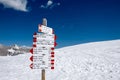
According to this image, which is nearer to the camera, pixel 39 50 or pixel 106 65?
pixel 39 50

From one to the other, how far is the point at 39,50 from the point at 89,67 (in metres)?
8.12

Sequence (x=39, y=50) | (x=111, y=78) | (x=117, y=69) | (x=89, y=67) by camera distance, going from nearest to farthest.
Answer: (x=39, y=50) < (x=111, y=78) < (x=117, y=69) < (x=89, y=67)

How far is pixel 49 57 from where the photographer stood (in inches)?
291

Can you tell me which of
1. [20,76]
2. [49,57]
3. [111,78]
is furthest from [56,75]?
[49,57]

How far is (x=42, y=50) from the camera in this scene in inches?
289

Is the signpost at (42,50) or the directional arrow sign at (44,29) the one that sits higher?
the directional arrow sign at (44,29)

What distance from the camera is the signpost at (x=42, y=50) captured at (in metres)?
7.26

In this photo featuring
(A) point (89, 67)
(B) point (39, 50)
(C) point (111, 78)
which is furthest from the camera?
(A) point (89, 67)

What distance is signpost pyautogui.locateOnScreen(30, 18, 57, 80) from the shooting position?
7258 millimetres

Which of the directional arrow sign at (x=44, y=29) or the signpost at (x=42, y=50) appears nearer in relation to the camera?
the signpost at (x=42, y=50)

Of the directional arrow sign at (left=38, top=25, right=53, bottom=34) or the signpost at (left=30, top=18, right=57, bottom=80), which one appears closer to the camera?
the signpost at (left=30, top=18, right=57, bottom=80)

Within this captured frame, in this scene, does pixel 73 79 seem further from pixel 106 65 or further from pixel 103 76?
pixel 106 65

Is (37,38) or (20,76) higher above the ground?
(37,38)

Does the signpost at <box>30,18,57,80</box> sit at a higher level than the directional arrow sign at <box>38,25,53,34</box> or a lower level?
lower
